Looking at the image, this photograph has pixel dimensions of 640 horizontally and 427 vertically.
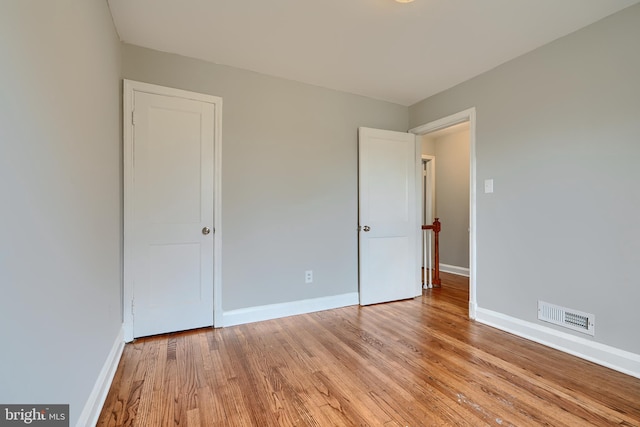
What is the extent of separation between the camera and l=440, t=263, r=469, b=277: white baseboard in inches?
190

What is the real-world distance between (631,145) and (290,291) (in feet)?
9.56

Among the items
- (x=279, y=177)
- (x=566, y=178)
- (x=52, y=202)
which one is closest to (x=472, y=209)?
(x=566, y=178)

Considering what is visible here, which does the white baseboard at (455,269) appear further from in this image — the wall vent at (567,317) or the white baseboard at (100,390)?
the white baseboard at (100,390)

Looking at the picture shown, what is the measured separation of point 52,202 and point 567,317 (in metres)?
3.24

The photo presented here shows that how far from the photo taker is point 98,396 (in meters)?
1.53

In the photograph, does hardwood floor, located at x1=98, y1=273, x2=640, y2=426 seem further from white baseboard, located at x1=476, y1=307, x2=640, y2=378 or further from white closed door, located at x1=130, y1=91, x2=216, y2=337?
white closed door, located at x1=130, y1=91, x2=216, y2=337

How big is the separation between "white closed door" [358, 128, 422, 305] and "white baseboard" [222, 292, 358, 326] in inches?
9.5

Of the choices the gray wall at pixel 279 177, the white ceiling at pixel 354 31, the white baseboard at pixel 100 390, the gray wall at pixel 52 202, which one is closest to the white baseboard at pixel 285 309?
the gray wall at pixel 279 177

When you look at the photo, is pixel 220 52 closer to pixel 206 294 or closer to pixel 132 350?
pixel 206 294

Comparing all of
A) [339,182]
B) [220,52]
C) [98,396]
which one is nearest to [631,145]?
[339,182]

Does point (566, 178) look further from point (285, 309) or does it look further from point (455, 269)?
point (455, 269)

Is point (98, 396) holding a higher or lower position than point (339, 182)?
lower

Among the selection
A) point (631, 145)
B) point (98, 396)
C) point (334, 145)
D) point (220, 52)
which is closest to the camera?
point (98, 396)

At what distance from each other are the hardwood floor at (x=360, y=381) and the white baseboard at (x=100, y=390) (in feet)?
0.17
